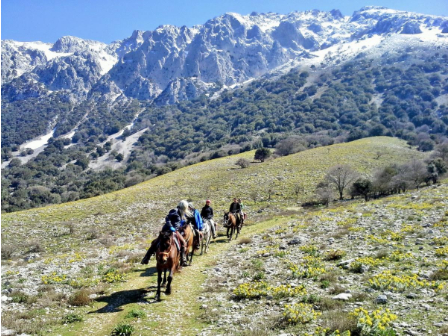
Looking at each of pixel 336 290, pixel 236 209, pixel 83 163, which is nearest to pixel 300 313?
pixel 336 290

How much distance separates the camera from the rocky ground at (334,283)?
26.6 feet

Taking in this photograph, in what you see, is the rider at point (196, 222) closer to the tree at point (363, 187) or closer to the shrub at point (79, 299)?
the shrub at point (79, 299)

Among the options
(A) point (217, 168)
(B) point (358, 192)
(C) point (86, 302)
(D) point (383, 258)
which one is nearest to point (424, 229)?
(D) point (383, 258)

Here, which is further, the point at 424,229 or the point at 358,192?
the point at 358,192

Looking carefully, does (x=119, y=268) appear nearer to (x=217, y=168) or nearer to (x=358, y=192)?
(x=358, y=192)

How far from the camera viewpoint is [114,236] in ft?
102

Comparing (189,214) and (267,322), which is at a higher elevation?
(189,214)

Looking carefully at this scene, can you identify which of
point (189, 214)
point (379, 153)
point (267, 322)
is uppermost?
point (379, 153)

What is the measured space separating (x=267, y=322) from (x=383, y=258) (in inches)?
295

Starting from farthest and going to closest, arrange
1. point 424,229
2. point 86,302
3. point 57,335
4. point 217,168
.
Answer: point 217,168 < point 424,229 < point 86,302 < point 57,335

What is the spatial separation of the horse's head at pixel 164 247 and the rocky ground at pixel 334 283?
2109 millimetres

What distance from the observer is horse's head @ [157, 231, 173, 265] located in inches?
410

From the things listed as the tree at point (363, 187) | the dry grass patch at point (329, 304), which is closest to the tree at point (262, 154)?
the tree at point (363, 187)

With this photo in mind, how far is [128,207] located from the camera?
149 feet
